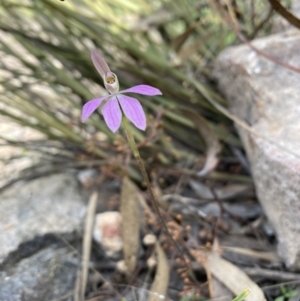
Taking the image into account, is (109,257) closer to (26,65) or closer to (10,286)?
(10,286)

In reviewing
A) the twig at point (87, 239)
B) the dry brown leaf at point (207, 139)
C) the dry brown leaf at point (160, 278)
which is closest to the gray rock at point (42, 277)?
the twig at point (87, 239)

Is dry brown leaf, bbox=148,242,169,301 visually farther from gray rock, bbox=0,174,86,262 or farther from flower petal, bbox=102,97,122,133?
flower petal, bbox=102,97,122,133

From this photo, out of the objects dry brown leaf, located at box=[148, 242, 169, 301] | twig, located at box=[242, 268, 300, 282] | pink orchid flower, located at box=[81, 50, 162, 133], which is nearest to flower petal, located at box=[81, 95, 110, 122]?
pink orchid flower, located at box=[81, 50, 162, 133]

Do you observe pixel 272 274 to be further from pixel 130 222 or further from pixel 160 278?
pixel 130 222

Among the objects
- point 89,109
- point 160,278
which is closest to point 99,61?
point 89,109

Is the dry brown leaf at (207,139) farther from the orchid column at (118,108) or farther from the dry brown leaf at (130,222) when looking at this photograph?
the orchid column at (118,108)

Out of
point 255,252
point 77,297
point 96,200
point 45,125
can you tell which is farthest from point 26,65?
point 255,252
